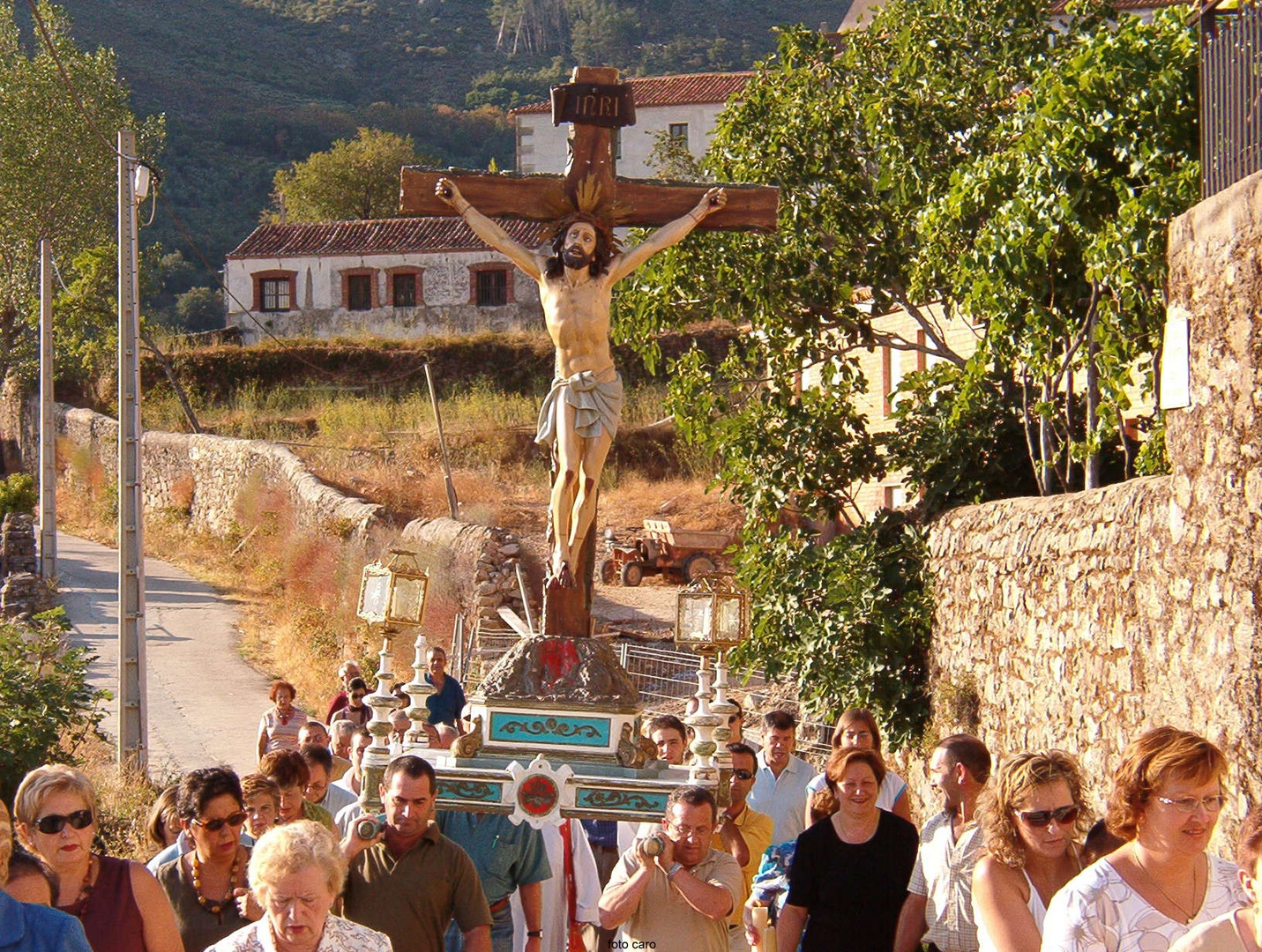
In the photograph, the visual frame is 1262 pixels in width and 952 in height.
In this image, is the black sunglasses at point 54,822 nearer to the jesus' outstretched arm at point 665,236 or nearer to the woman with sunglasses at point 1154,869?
the woman with sunglasses at point 1154,869

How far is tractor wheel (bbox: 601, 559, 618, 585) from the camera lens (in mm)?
25922

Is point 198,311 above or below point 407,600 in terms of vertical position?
above

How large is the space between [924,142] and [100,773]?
8.64 meters

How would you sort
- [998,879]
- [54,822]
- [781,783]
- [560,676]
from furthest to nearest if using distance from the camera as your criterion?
[781,783] < [560,676] < [54,822] < [998,879]

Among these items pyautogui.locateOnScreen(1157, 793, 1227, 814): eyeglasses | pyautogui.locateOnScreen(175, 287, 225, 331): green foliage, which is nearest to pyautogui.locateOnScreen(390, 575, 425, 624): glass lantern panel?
pyautogui.locateOnScreen(1157, 793, 1227, 814): eyeglasses

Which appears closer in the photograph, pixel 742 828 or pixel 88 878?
pixel 88 878

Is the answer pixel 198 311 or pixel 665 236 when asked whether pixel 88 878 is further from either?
pixel 198 311

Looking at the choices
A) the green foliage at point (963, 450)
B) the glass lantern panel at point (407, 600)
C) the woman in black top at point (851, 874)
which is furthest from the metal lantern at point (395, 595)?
the green foliage at point (963, 450)

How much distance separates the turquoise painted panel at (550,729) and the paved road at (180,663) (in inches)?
298

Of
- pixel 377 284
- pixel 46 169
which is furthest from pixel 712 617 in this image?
pixel 46 169

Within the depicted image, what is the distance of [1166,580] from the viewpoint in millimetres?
8273

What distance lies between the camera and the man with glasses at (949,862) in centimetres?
557

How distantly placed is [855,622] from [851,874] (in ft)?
23.7

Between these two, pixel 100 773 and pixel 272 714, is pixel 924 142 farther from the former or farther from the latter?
pixel 100 773
